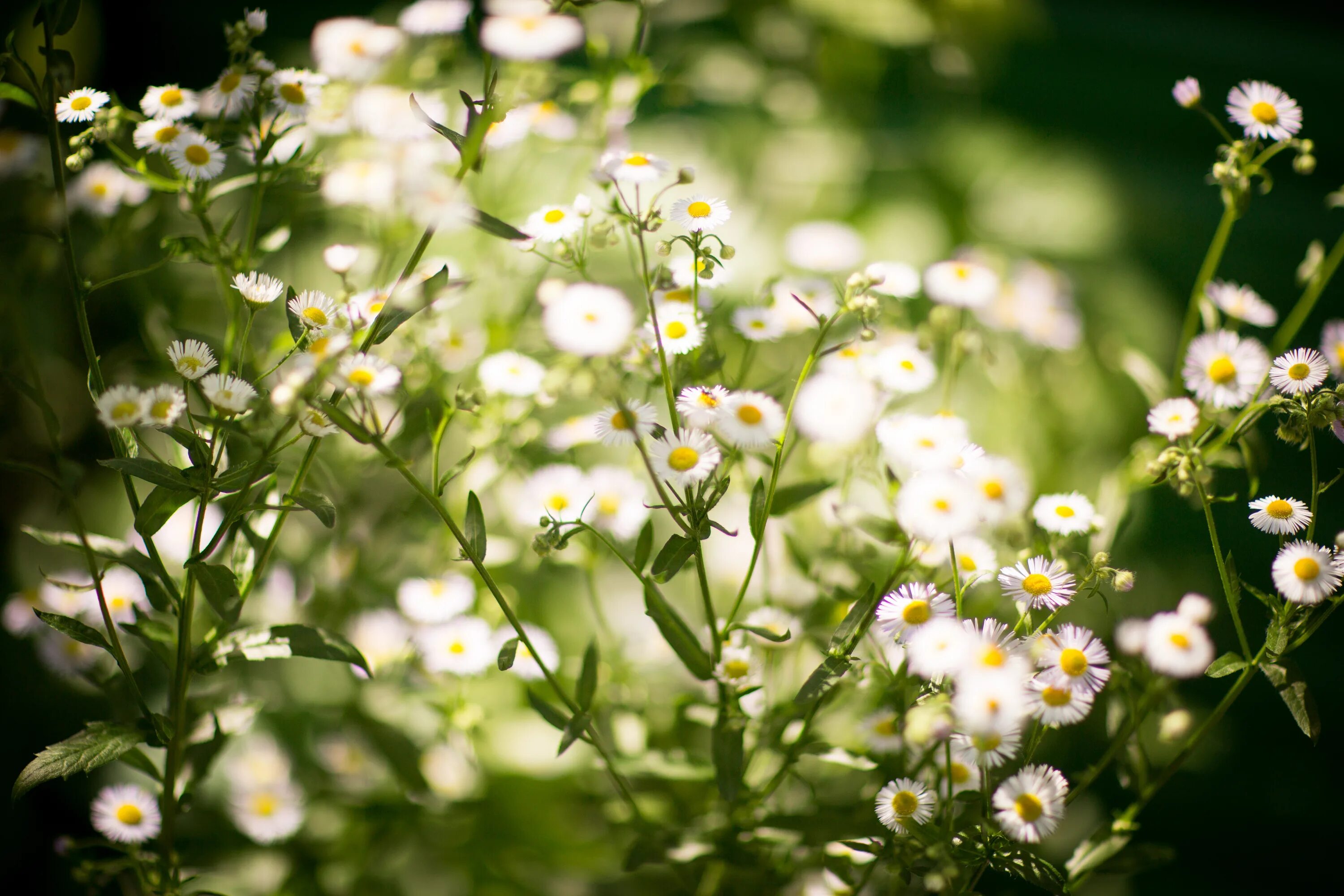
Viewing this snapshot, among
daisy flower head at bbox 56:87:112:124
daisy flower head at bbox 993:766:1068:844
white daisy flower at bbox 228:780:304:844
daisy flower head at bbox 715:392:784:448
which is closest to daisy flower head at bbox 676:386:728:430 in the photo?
daisy flower head at bbox 715:392:784:448

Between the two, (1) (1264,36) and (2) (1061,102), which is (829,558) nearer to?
(2) (1061,102)

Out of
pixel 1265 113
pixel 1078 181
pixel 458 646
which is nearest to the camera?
pixel 1265 113

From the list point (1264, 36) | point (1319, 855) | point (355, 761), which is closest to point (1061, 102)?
point (1264, 36)

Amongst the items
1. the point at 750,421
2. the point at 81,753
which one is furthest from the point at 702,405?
the point at 81,753

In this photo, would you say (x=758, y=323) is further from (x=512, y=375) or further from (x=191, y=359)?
(x=191, y=359)

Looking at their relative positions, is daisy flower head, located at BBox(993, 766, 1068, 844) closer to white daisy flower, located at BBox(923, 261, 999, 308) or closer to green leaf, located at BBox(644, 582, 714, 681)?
green leaf, located at BBox(644, 582, 714, 681)

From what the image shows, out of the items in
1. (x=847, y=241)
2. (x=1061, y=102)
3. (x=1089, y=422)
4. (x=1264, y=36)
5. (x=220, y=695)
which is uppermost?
(x=1264, y=36)

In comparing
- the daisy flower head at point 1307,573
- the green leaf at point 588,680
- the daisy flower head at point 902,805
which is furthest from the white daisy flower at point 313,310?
the daisy flower head at point 1307,573
